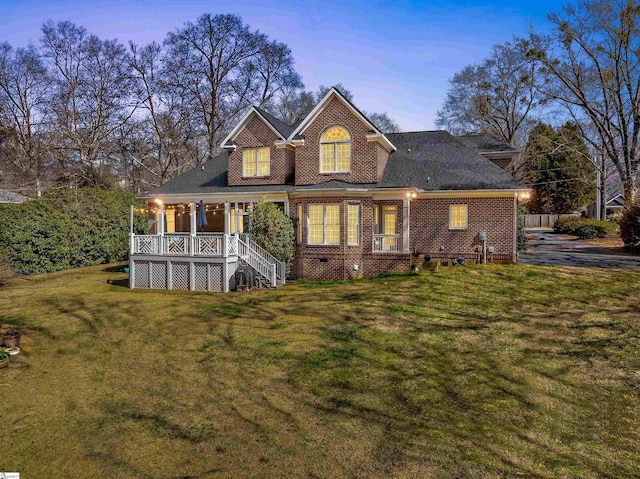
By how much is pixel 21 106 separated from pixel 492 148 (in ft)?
136

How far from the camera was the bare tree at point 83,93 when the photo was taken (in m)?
35.1

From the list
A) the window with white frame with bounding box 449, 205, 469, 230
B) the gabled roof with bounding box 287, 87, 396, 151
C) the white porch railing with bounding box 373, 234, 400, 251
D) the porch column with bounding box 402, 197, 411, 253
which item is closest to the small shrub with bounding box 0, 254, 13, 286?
the gabled roof with bounding box 287, 87, 396, 151

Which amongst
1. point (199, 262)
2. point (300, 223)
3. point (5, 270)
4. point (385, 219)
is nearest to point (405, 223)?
point (385, 219)

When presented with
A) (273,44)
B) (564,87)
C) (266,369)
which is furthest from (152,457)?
(273,44)

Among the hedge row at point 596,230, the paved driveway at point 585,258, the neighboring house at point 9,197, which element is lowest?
the paved driveway at point 585,258

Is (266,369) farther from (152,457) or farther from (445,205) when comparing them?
(445,205)

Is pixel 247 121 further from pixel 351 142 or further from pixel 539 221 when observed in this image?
pixel 539 221

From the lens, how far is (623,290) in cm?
1341

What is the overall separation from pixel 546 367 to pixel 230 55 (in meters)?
38.4

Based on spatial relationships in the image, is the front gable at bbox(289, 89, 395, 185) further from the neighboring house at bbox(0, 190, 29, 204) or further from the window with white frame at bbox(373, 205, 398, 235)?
the neighboring house at bbox(0, 190, 29, 204)

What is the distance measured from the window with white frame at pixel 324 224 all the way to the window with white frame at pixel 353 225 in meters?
0.52

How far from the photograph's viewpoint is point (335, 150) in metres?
19.8

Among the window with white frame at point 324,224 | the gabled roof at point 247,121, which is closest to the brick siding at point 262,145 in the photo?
the gabled roof at point 247,121

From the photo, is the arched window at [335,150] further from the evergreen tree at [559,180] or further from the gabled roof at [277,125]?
the evergreen tree at [559,180]
